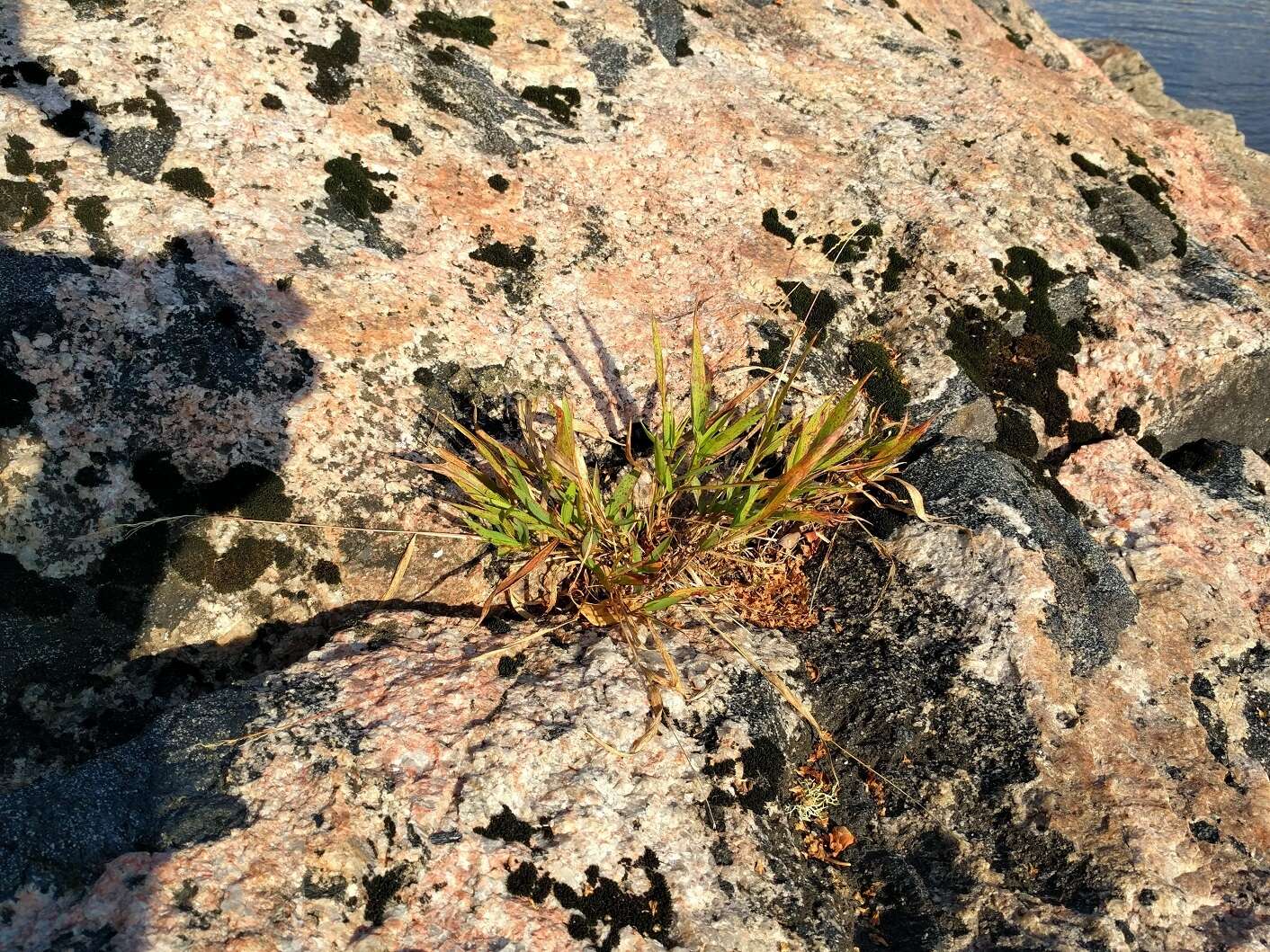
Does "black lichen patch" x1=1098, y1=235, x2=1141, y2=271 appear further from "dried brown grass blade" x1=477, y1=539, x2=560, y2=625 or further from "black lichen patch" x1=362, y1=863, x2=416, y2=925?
"black lichen patch" x1=362, y1=863, x2=416, y2=925

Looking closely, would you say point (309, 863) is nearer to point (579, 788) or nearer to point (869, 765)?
point (579, 788)

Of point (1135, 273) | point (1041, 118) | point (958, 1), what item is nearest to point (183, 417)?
point (1135, 273)

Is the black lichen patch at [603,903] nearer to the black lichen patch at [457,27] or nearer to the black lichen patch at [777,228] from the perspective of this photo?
the black lichen patch at [777,228]

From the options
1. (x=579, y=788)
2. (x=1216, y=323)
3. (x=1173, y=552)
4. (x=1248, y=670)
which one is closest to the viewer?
(x=579, y=788)

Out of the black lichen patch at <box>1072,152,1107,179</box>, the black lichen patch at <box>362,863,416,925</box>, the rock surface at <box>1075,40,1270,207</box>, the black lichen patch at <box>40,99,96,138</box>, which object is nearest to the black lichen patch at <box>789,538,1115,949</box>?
the black lichen patch at <box>362,863,416,925</box>

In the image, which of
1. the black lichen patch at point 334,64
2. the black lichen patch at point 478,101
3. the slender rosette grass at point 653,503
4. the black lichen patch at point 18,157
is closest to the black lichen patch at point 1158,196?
the slender rosette grass at point 653,503
